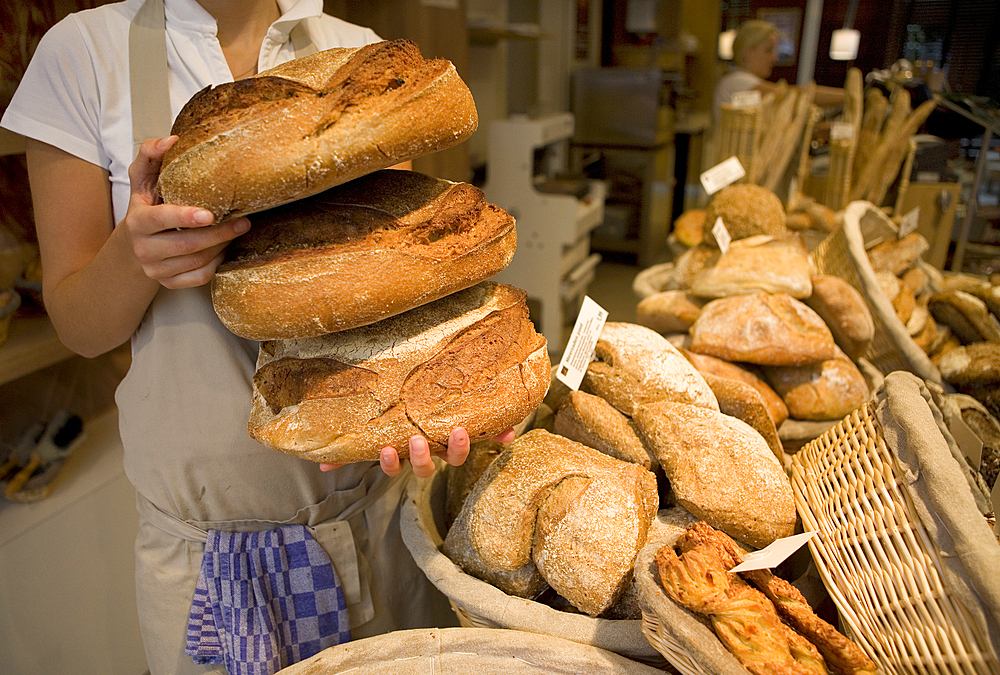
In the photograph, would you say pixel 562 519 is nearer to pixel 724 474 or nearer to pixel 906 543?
pixel 724 474

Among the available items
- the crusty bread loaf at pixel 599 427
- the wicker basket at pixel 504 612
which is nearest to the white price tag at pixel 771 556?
the wicker basket at pixel 504 612

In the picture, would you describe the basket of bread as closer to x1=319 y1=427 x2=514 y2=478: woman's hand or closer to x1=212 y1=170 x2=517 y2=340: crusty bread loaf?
x1=319 y1=427 x2=514 y2=478: woman's hand

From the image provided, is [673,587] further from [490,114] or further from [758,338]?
Result: [490,114]

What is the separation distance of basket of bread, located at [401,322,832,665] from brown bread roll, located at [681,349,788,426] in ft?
0.70

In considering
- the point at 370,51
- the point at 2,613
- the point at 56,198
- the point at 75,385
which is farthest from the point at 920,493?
the point at 75,385

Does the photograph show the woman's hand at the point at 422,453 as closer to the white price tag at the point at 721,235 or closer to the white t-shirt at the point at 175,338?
the white t-shirt at the point at 175,338

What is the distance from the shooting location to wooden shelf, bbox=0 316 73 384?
1.67 metres

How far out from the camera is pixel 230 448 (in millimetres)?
1051

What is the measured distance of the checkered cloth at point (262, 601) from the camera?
1.10 m

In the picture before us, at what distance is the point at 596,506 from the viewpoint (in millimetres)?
1015

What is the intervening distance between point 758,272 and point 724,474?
2.80 feet

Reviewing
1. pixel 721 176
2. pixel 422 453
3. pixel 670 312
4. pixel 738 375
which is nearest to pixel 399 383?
pixel 422 453

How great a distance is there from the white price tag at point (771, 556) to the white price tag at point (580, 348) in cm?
45

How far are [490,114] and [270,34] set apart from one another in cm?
385
